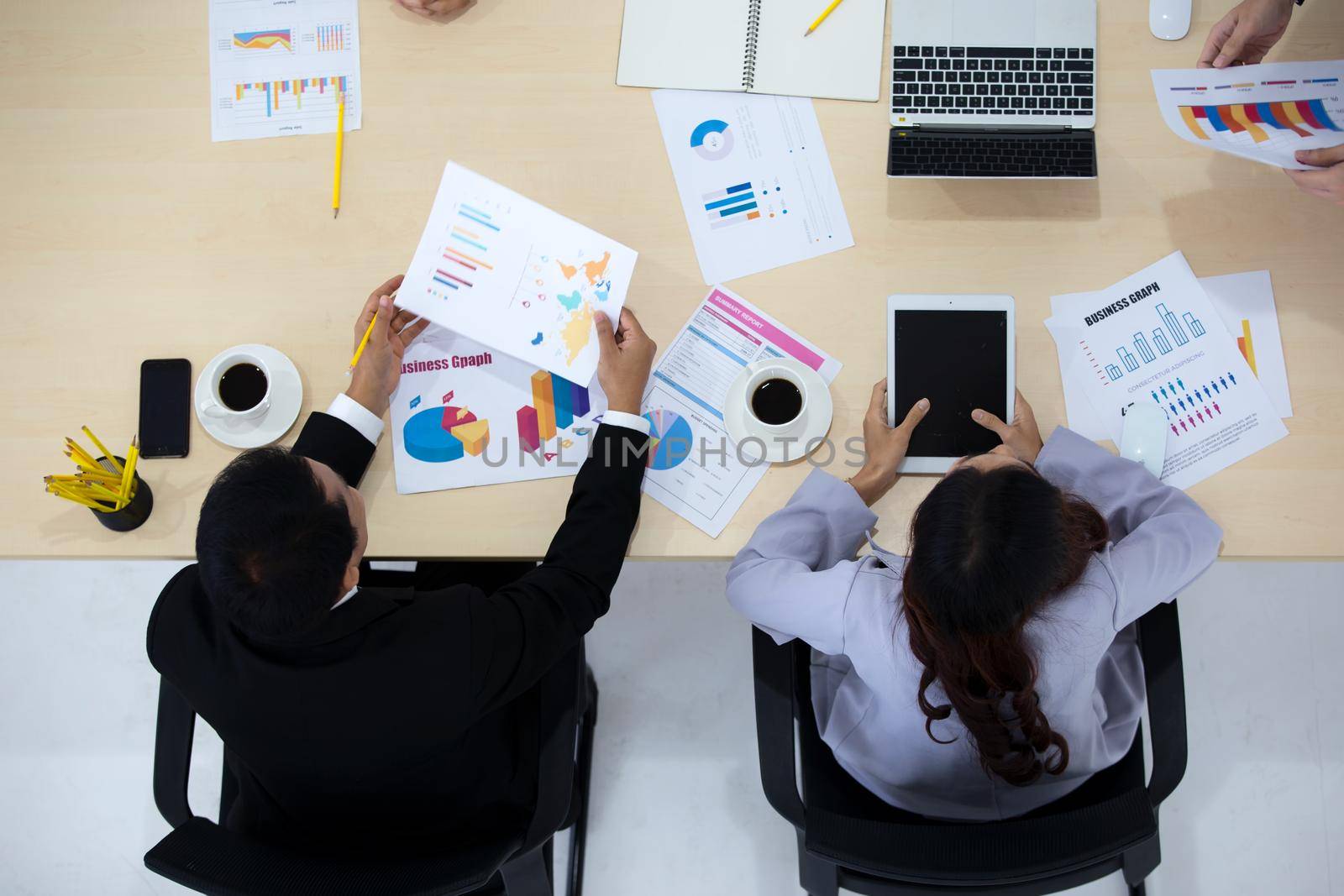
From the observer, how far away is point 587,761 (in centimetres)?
175

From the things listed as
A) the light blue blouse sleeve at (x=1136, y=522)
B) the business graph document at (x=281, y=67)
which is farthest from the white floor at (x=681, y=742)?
the business graph document at (x=281, y=67)

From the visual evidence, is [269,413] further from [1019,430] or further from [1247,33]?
[1247,33]

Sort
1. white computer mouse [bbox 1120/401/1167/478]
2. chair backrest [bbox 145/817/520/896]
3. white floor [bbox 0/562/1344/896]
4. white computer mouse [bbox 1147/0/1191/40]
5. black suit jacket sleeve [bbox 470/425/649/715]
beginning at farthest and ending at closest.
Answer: white floor [bbox 0/562/1344/896] → white computer mouse [bbox 1147/0/1191/40] → white computer mouse [bbox 1120/401/1167/478] → black suit jacket sleeve [bbox 470/425/649/715] → chair backrest [bbox 145/817/520/896]

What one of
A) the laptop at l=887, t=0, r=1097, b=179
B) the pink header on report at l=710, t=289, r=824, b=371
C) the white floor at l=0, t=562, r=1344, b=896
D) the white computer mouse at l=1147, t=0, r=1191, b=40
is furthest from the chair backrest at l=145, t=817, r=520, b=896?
the white computer mouse at l=1147, t=0, r=1191, b=40

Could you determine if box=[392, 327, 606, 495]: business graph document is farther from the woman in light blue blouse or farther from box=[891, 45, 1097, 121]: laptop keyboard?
box=[891, 45, 1097, 121]: laptop keyboard

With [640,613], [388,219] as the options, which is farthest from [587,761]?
[388,219]

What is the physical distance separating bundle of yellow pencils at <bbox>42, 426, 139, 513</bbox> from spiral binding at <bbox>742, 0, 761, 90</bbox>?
97cm

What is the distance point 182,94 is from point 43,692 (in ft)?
4.35

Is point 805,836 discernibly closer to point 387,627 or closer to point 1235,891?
point 387,627

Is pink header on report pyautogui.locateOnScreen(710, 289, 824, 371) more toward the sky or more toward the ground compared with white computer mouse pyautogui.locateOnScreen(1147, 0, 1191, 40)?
more toward the ground

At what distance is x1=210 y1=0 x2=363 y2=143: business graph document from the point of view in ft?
4.42

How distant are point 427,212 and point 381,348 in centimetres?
22

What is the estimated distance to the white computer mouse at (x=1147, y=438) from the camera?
3.96 ft

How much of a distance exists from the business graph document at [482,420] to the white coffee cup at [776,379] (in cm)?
21
